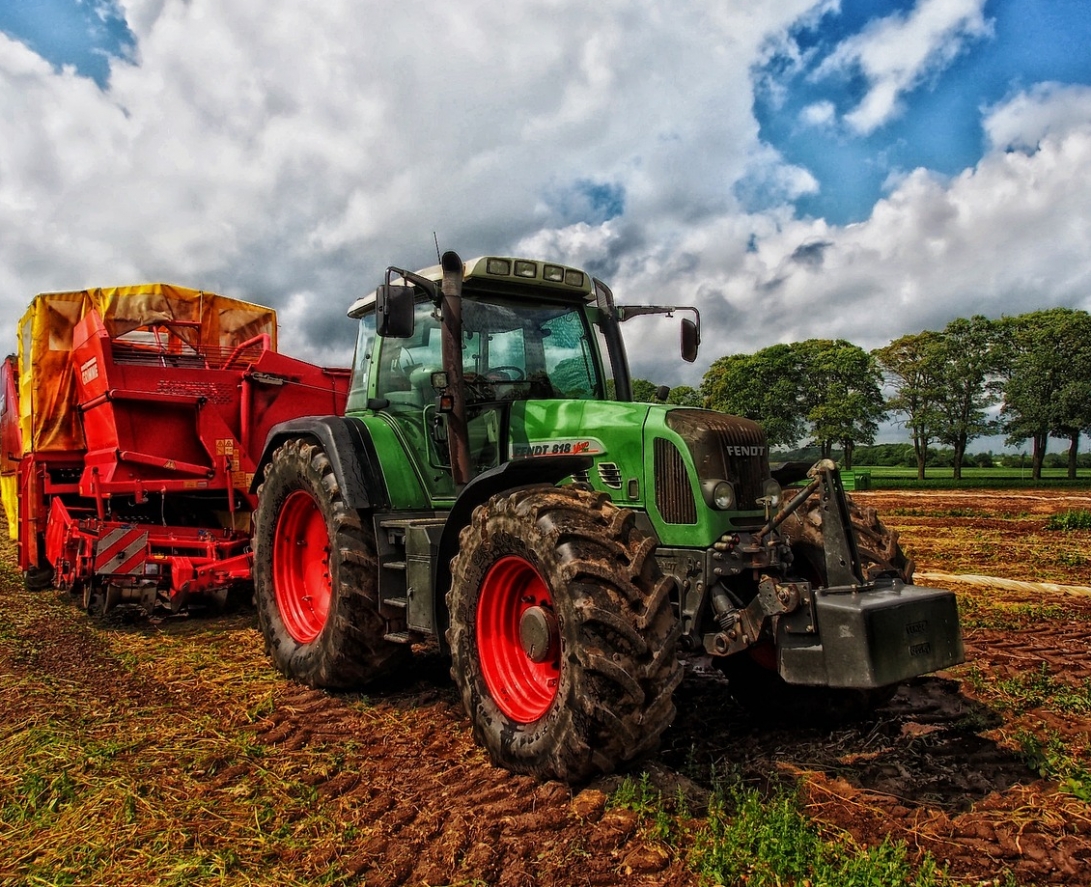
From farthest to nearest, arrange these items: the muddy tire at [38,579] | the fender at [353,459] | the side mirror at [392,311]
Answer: the muddy tire at [38,579]
the fender at [353,459]
the side mirror at [392,311]

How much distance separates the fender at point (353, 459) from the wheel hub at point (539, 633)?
66.8 inches

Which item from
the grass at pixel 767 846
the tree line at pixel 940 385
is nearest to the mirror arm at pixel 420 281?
the grass at pixel 767 846

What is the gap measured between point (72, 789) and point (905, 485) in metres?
38.7

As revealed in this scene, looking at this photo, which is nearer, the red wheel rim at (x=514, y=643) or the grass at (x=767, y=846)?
the grass at (x=767, y=846)

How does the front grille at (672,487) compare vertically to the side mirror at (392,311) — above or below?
below

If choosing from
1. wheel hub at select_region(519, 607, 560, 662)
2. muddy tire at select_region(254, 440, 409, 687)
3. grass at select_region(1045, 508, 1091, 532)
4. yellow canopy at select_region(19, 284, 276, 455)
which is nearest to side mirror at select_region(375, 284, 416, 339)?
muddy tire at select_region(254, 440, 409, 687)

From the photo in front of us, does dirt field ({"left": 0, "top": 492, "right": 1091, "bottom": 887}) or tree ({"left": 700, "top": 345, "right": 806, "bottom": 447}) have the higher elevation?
tree ({"left": 700, "top": 345, "right": 806, "bottom": 447})

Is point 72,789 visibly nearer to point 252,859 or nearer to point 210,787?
point 210,787

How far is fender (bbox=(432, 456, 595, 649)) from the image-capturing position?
4.32 metres

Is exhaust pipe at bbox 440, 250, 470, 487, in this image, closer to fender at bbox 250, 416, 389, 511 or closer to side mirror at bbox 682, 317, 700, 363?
fender at bbox 250, 416, 389, 511

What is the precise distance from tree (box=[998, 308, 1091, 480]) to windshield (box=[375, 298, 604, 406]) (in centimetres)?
4264

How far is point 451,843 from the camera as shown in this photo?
3.26 metres

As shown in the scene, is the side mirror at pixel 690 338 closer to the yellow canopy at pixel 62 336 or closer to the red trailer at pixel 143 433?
the red trailer at pixel 143 433

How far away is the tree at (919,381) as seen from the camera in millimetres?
46844
